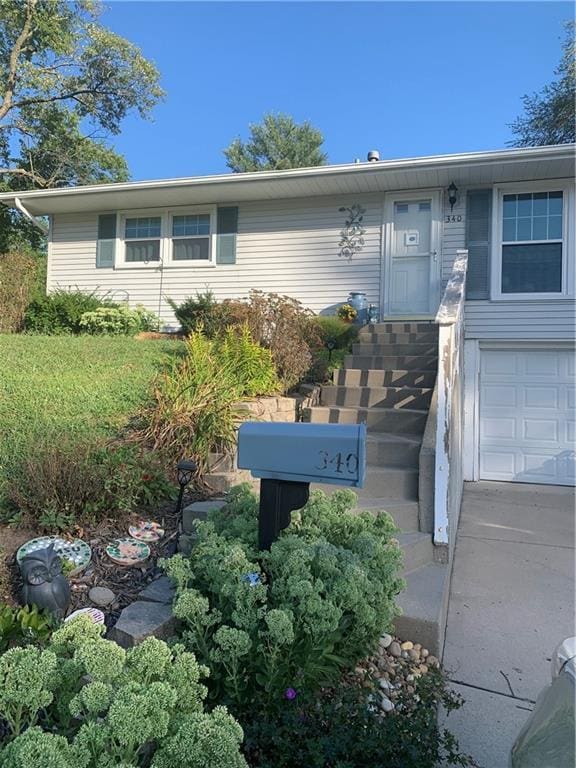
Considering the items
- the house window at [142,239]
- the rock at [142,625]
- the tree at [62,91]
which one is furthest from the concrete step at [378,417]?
the tree at [62,91]

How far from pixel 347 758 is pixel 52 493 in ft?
7.16

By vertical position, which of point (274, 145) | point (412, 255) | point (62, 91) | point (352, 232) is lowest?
point (412, 255)

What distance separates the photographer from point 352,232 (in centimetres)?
878

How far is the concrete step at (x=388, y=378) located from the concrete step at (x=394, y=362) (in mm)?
291

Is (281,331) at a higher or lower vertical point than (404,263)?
lower

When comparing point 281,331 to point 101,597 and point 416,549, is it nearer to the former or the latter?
point 416,549

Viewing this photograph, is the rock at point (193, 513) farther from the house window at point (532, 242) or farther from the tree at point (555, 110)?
the tree at point (555, 110)

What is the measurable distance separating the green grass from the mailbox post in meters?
2.00

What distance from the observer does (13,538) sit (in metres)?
2.91

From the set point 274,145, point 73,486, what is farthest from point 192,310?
point 274,145

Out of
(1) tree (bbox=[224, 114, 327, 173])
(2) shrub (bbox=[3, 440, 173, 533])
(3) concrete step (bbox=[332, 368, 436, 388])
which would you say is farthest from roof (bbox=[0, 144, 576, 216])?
(1) tree (bbox=[224, 114, 327, 173])

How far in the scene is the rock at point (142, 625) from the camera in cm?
208

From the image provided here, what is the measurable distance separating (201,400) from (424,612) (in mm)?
2200

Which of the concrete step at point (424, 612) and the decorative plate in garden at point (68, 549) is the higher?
the decorative plate in garden at point (68, 549)
